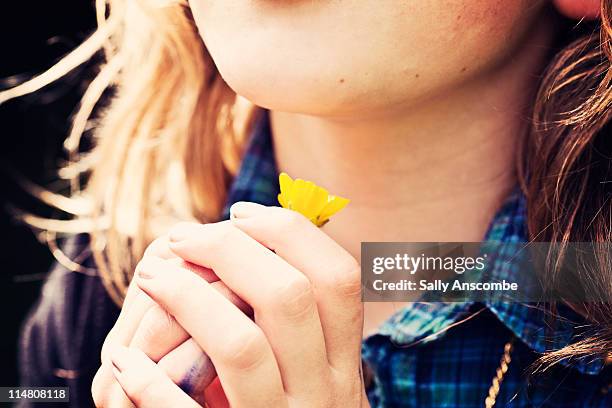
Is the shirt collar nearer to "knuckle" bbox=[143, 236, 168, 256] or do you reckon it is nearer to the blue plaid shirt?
the blue plaid shirt

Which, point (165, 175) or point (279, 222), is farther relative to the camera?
point (165, 175)

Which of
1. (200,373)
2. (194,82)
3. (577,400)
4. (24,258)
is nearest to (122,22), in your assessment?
(194,82)

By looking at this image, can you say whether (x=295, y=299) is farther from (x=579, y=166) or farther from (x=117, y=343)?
(x=579, y=166)

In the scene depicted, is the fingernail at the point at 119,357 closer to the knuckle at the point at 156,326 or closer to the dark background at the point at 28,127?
the knuckle at the point at 156,326

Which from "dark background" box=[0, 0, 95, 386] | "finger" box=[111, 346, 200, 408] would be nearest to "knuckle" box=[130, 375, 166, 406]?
"finger" box=[111, 346, 200, 408]

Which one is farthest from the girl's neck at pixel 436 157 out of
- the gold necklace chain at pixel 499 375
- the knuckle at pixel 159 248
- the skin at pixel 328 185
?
the knuckle at pixel 159 248

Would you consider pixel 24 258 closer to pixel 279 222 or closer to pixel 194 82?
pixel 194 82

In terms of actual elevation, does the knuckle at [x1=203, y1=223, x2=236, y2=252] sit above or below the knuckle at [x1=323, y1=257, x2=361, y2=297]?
above
